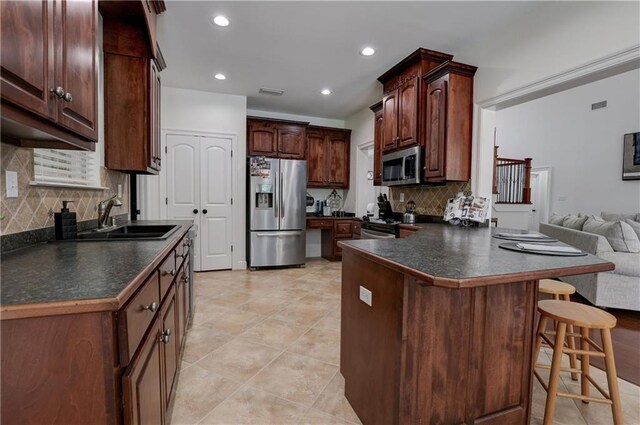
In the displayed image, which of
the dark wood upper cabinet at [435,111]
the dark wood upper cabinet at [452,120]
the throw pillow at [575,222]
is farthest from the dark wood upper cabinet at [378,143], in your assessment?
the throw pillow at [575,222]

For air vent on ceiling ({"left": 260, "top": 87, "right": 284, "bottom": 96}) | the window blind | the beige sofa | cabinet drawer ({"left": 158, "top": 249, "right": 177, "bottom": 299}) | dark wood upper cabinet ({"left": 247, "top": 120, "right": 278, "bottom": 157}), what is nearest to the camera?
cabinet drawer ({"left": 158, "top": 249, "right": 177, "bottom": 299})

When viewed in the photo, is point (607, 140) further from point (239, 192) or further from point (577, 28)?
point (239, 192)

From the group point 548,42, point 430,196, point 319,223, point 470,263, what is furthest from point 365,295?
point 319,223

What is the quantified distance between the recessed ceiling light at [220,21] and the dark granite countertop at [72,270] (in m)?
2.23

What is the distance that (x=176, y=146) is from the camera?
4402 millimetres

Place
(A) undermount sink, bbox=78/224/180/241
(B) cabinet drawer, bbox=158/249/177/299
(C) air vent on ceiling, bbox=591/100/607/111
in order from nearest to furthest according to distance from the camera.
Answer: (B) cabinet drawer, bbox=158/249/177/299
(A) undermount sink, bbox=78/224/180/241
(C) air vent on ceiling, bbox=591/100/607/111

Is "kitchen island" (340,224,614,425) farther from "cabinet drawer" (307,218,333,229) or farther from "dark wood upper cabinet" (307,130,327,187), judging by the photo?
"dark wood upper cabinet" (307,130,327,187)

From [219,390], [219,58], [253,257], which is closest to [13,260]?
[219,390]

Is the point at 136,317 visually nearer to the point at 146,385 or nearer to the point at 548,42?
the point at 146,385

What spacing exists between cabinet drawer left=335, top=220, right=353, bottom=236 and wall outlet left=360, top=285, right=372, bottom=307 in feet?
12.4

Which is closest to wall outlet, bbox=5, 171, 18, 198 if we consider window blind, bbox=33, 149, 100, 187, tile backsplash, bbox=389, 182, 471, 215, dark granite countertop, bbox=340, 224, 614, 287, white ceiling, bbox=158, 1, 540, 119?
window blind, bbox=33, 149, 100, 187

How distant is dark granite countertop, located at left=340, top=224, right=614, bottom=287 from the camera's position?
41.1 inches

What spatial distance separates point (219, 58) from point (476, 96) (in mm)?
2875

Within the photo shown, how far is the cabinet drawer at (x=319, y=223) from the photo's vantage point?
5.21m
